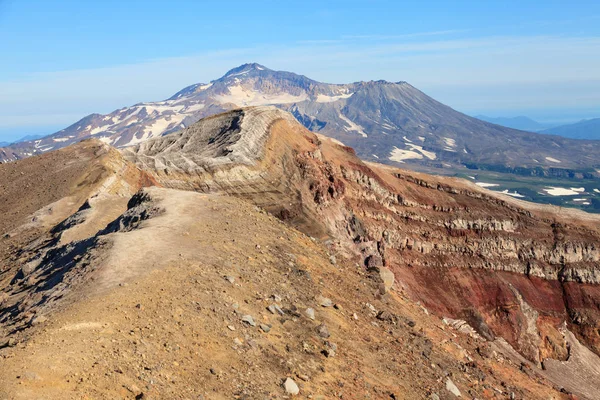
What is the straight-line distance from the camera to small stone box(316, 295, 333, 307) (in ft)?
77.8

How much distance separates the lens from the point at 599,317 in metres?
52.5

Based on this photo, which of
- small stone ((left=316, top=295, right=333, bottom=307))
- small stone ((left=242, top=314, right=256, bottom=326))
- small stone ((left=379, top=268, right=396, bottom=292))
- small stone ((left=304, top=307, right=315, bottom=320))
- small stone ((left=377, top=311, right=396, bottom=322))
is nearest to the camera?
small stone ((left=242, top=314, right=256, bottom=326))

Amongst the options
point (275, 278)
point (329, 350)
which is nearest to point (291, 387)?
point (329, 350)

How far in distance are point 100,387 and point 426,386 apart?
1320cm

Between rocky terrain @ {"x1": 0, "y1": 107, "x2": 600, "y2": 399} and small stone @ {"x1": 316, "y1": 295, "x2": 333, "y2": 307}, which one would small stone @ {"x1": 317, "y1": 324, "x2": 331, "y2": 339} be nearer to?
rocky terrain @ {"x1": 0, "y1": 107, "x2": 600, "y2": 399}

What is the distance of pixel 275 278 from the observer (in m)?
24.0

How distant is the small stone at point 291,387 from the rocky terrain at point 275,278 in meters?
0.07

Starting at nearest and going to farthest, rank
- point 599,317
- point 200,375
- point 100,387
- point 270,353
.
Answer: point 100,387
point 200,375
point 270,353
point 599,317

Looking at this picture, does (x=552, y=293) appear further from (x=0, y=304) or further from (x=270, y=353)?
(x=0, y=304)

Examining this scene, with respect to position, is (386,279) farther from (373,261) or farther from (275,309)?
(275,309)

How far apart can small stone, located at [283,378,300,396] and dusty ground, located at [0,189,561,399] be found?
20 centimetres

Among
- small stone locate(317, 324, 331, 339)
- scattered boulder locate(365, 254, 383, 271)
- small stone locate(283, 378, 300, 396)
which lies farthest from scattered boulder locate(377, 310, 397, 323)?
scattered boulder locate(365, 254, 383, 271)

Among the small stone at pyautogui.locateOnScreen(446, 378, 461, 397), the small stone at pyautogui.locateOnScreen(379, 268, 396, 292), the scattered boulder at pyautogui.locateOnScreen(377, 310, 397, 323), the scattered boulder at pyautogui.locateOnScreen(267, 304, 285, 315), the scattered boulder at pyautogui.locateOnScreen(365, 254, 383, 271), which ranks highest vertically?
the scattered boulder at pyautogui.locateOnScreen(267, 304, 285, 315)

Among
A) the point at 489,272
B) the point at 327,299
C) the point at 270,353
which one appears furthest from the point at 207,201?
the point at 489,272
